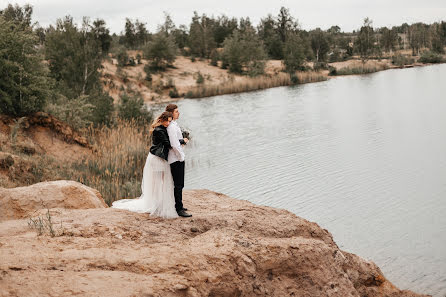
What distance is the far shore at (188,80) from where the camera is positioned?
131 feet

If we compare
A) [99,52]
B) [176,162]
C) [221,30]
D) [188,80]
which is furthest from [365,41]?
[176,162]

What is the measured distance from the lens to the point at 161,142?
6.51 metres

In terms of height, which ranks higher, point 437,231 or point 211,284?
point 211,284

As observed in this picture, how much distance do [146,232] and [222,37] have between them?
63165 mm

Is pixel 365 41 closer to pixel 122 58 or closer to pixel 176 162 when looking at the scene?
pixel 122 58

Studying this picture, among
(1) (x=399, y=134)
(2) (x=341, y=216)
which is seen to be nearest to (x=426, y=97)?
(1) (x=399, y=134)

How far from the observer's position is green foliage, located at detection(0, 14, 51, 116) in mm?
13000

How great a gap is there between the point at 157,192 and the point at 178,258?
199cm

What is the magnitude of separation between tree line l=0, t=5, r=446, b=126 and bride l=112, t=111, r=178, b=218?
7820 millimetres

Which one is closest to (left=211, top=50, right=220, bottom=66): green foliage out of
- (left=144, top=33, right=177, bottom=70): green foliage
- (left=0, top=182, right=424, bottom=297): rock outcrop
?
(left=144, top=33, right=177, bottom=70): green foliage

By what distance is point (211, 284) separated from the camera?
453 cm

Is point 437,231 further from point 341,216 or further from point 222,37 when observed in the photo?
point 222,37

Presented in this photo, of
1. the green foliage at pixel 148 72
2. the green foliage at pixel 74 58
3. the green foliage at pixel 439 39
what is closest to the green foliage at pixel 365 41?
the green foliage at pixel 439 39

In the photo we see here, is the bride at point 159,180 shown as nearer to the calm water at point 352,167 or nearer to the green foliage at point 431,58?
the calm water at point 352,167
